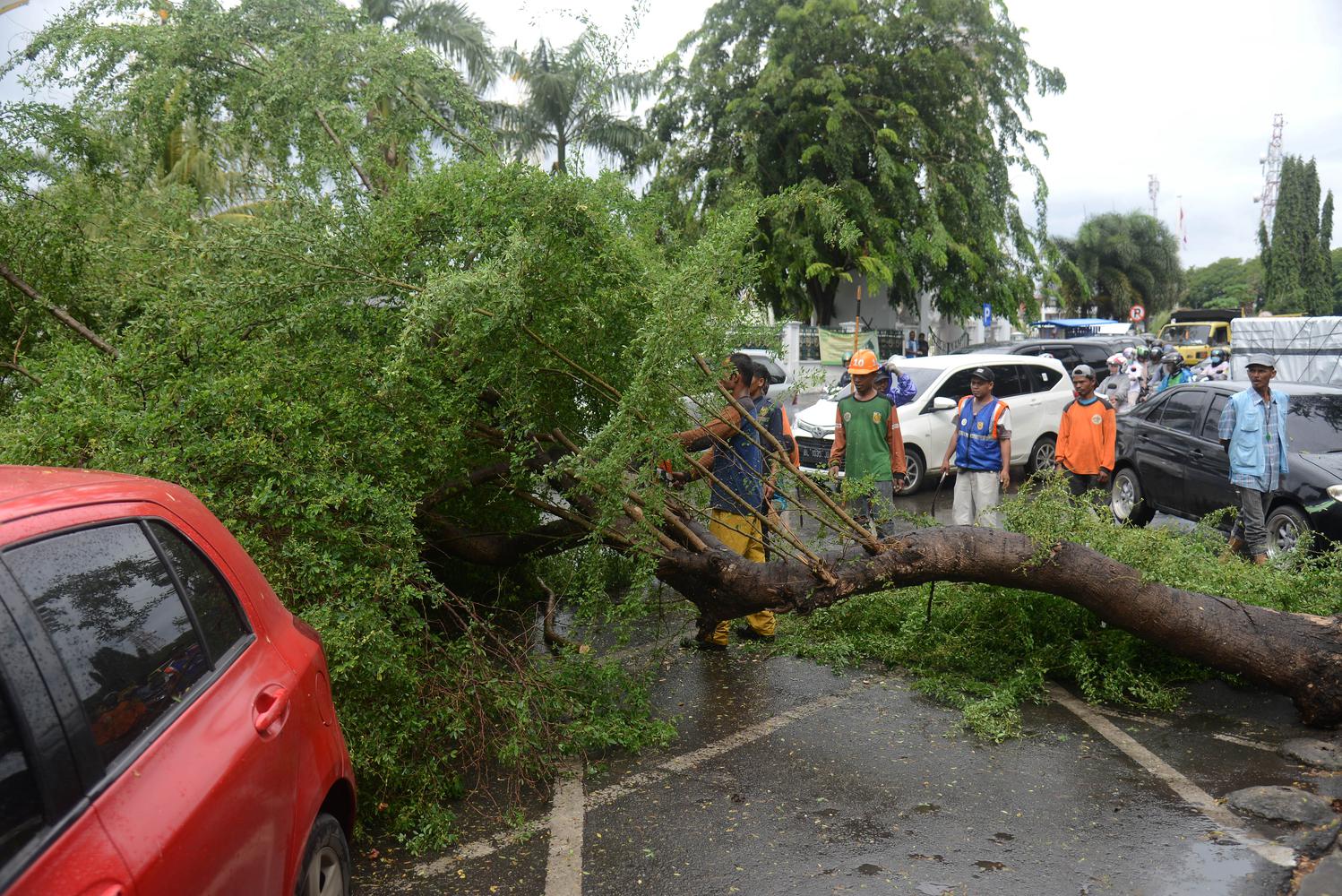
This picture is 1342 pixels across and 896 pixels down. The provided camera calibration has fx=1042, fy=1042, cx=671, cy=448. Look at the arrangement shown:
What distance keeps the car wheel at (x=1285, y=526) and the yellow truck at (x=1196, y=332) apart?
3263 cm

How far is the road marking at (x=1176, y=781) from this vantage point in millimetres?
4125

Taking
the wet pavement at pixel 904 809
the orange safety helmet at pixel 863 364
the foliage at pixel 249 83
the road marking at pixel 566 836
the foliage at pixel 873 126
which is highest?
the foliage at pixel 873 126

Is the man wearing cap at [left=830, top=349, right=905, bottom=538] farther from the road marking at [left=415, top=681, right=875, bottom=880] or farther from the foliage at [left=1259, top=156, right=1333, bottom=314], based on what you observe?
the foliage at [left=1259, top=156, right=1333, bottom=314]

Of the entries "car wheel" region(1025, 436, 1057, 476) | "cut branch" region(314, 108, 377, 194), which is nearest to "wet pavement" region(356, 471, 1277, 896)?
"cut branch" region(314, 108, 377, 194)

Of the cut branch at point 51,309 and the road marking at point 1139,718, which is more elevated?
the cut branch at point 51,309

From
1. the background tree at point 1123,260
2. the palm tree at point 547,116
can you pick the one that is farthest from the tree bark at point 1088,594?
the background tree at point 1123,260

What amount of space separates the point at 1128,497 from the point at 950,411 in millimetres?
2775

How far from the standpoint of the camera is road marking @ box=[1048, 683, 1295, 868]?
4125 millimetres

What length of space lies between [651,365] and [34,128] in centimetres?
479

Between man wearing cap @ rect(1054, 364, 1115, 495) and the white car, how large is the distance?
3662 millimetres

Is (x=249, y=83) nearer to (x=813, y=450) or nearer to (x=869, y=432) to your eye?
(x=869, y=432)

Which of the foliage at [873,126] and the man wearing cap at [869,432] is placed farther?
the foliage at [873,126]

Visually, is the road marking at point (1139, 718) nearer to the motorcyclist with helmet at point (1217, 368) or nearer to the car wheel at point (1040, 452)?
the car wheel at point (1040, 452)

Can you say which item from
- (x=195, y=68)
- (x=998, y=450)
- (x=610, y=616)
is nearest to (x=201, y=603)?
(x=610, y=616)
